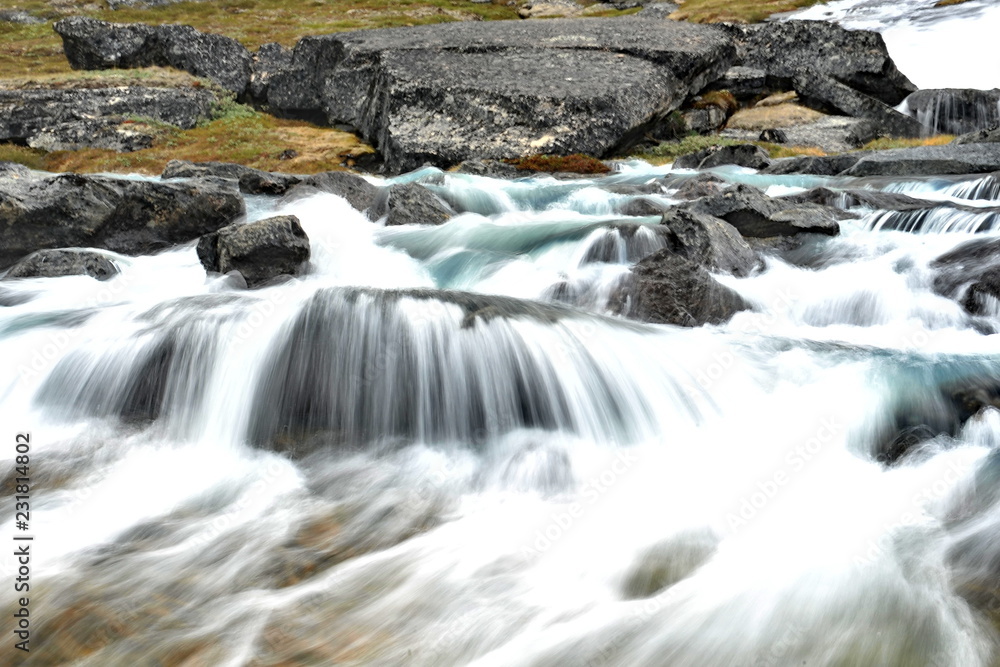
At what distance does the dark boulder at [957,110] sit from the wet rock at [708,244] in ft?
70.4

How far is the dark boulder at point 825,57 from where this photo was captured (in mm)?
26734

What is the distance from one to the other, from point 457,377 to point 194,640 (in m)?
2.77

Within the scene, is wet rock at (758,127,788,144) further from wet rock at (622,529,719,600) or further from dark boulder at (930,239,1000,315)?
wet rock at (622,529,719,600)

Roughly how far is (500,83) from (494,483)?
59.0ft

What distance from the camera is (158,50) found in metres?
27.8

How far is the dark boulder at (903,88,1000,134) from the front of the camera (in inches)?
959

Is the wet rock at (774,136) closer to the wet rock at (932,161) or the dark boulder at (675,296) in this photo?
the wet rock at (932,161)

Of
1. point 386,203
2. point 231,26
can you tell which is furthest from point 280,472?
point 231,26

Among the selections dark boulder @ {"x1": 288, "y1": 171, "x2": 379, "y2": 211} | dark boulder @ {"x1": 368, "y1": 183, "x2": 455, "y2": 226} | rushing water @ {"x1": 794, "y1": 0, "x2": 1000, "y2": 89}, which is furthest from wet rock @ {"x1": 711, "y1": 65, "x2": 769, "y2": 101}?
dark boulder @ {"x1": 368, "y1": 183, "x2": 455, "y2": 226}

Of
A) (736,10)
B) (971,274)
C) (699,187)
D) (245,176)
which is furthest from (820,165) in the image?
(736,10)

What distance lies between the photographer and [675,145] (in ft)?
70.8

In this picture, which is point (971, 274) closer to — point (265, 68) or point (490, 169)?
point (490, 169)

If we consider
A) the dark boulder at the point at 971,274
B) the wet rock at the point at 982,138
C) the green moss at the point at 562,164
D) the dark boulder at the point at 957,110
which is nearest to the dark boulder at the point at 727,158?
the green moss at the point at 562,164

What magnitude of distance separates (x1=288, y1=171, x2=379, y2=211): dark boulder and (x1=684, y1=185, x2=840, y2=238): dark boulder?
6253 mm
